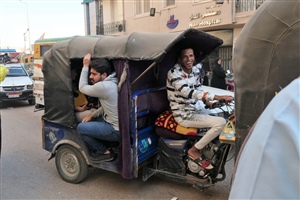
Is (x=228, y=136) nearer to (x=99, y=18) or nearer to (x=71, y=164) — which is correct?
(x=71, y=164)

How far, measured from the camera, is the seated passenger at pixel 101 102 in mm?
3656

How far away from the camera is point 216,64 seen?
30.7 feet

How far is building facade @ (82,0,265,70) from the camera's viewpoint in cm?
1288

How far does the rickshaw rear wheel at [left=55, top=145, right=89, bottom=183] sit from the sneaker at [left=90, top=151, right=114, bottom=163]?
0.23 m

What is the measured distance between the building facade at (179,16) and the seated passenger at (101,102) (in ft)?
23.2

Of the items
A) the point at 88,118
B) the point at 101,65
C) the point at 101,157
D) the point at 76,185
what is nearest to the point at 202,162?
the point at 101,157

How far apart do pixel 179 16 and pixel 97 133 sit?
Result: 12.4m

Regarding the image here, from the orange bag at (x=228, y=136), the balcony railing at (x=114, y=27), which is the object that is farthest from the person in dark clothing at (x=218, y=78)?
the balcony railing at (x=114, y=27)

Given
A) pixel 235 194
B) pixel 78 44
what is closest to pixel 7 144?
pixel 78 44

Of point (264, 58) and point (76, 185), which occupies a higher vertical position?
point (264, 58)

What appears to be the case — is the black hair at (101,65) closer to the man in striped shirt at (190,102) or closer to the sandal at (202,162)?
the man in striped shirt at (190,102)

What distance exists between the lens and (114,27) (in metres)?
19.4

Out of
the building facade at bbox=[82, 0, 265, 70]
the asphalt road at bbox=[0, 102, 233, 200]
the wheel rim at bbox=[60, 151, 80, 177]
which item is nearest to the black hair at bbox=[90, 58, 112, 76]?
the wheel rim at bbox=[60, 151, 80, 177]

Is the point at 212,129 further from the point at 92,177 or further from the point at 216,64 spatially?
the point at 216,64
